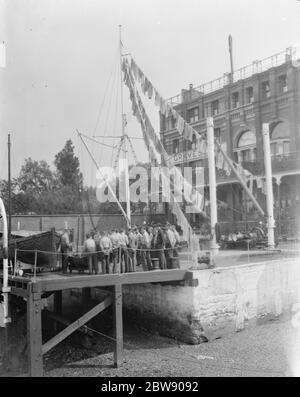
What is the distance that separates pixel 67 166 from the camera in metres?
57.2

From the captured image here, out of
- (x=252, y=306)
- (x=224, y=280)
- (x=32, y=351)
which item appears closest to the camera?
(x=32, y=351)

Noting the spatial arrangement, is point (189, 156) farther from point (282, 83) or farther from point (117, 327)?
point (117, 327)

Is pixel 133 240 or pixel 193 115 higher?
pixel 193 115

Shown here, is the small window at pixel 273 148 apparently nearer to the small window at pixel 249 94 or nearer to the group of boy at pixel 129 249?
the small window at pixel 249 94

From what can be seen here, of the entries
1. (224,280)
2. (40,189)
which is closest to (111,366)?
(224,280)

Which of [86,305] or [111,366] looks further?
[86,305]

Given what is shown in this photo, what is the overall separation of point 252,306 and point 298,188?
14543 mm

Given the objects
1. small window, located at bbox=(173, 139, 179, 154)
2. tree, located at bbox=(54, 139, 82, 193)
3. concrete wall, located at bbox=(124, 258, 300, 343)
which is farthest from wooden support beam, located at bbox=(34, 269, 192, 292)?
tree, located at bbox=(54, 139, 82, 193)

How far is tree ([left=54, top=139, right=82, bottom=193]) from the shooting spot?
5656 cm

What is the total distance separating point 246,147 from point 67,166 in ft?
99.6

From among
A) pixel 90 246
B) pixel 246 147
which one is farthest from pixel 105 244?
pixel 246 147
